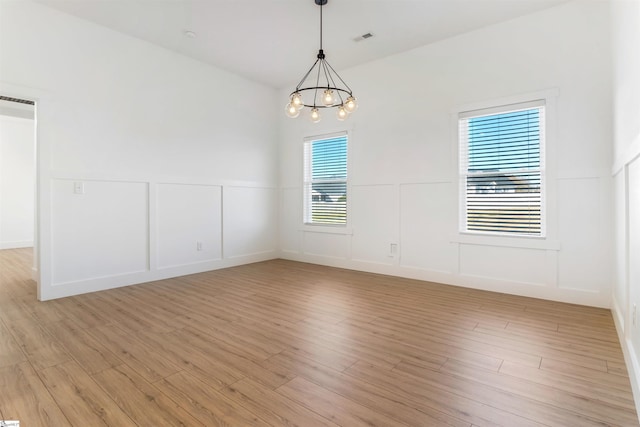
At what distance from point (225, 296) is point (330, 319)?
1.45 metres

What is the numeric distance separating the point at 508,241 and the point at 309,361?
300 cm

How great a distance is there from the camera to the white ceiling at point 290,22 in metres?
3.54

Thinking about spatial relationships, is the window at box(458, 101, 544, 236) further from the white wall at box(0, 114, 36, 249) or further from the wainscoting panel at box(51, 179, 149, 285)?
the white wall at box(0, 114, 36, 249)

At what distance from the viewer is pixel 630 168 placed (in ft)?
6.87

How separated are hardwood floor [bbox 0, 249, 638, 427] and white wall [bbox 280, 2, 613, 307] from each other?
0.50 metres

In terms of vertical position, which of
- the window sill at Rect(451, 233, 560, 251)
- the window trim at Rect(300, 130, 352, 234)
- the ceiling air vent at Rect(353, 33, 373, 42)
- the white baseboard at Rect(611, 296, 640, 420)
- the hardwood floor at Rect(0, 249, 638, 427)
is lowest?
the hardwood floor at Rect(0, 249, 638, 427)

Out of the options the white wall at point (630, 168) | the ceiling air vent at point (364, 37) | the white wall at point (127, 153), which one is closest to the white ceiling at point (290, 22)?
the ceiling air vent at point (364, 37)

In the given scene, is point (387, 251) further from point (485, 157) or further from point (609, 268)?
point (609, 268)

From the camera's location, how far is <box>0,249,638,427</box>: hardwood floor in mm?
1656

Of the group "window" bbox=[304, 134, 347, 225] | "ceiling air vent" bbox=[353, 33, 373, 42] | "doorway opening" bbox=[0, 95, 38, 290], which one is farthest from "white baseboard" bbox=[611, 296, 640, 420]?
"doorway opening" bbox=[0, 95, 38, 290]

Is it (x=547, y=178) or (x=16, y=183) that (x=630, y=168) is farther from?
(x=16, y=183)

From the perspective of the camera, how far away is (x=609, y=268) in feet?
10.8

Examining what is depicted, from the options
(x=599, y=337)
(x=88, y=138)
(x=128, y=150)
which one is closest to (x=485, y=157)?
(x=599, y=337)

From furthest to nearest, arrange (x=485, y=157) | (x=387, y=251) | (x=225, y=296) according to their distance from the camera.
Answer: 1. (x=387, y=251)
2. (x=485, y=157)
3. (x=225, y=296)
